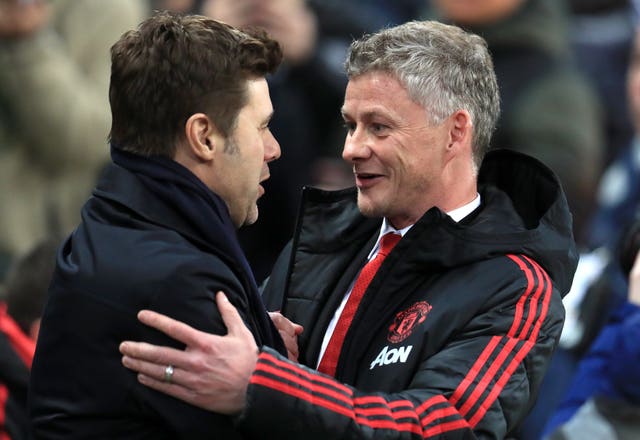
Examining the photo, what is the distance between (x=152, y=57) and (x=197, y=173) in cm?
30

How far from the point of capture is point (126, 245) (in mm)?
3170

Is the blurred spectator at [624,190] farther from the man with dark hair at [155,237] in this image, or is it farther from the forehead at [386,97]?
the man with dark hair at [155,237]

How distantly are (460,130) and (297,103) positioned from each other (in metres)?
2.83

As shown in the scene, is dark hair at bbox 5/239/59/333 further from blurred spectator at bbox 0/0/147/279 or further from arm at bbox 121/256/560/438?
arm at bbox 121/256/560/438

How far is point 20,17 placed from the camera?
19.4 feet

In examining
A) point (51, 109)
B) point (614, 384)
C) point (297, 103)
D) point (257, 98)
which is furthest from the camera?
point (297, 103)

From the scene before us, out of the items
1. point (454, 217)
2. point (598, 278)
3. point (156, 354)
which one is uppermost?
point (454, 217)

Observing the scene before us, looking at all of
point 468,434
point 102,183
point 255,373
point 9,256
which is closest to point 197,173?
point 102,183

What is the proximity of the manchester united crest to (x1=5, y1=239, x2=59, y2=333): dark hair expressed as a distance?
1.58 metres

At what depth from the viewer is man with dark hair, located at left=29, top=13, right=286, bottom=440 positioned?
10.3 feet

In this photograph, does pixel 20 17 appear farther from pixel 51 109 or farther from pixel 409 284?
pixel 409 284

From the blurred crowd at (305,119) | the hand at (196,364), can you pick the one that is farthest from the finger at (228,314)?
the blurred crowd at (305,119)

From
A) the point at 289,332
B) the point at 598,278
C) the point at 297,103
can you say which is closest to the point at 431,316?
the point at 289,332

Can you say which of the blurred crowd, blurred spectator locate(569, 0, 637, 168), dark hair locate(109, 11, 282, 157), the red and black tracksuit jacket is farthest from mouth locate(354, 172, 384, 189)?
blurred spectator locate(569, 0, 637, 168)
